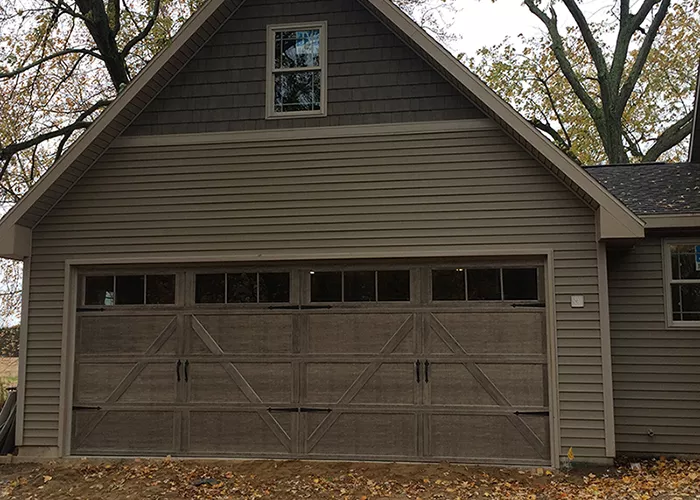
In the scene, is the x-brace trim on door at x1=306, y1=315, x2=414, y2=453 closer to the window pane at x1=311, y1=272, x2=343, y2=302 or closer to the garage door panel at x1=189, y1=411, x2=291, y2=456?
the garage door panel at x1=189, y1=411, x2=291, y2=456

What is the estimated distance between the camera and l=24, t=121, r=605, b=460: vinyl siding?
7410 millimetres

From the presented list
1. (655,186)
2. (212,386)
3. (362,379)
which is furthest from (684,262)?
(212,386)

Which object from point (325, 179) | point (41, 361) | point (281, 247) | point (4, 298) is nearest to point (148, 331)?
point (41, 361)

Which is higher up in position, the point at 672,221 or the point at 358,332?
the point at 672,221

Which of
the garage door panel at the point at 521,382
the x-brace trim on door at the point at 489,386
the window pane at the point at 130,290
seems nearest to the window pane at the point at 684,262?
the garage door panel at the point at 521,382

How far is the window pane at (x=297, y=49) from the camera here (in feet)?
26.9

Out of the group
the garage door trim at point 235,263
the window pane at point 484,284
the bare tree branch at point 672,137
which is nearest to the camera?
the garage door trim at point 235,263

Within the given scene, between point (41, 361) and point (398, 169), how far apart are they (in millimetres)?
5201

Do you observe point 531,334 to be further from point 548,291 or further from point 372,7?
point 372,7

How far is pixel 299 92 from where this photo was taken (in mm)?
8188

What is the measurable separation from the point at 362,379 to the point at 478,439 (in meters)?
1.54

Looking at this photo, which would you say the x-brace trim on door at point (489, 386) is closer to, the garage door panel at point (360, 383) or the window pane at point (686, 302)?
the garage door panel at point (360, 383)

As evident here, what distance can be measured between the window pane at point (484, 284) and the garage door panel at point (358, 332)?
0.82m

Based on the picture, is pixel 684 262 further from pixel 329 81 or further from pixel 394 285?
pixel 329 81
